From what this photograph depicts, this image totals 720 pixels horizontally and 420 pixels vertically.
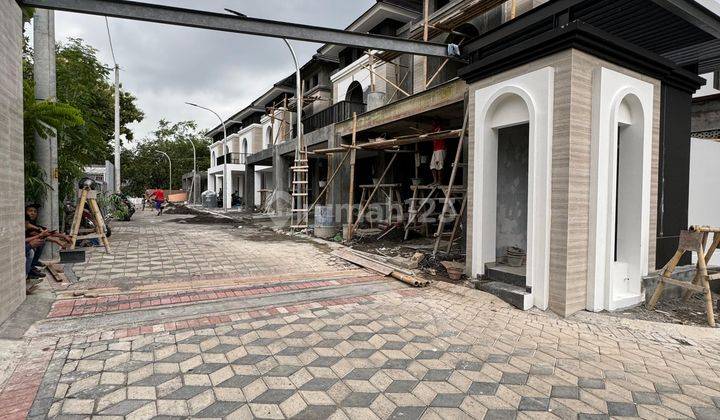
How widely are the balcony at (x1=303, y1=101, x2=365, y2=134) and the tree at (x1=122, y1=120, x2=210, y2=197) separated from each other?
35.1m

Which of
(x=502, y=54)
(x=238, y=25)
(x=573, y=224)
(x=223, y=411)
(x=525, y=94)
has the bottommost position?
(x=223, y=411)

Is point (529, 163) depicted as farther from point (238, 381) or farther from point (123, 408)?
point (123, 408)

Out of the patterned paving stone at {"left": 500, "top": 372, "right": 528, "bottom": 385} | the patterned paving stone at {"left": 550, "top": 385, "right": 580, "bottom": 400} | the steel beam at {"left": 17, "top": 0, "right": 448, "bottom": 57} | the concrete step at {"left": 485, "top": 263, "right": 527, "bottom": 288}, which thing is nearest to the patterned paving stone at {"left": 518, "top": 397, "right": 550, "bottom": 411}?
the patterned paving stone at {"left": 550, "top": 385, "right": 580, "bottom": 400}

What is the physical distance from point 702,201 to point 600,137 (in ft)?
12.5

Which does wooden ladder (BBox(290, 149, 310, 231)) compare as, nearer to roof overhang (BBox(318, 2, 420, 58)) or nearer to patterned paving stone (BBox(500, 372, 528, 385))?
roof overhang (BBox(318, 2, 420, 58))

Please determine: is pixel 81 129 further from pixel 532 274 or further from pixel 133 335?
pixel 532 274

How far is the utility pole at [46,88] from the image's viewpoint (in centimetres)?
661

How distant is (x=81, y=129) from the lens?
8.09 meters

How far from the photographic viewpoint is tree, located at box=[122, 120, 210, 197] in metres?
45.2

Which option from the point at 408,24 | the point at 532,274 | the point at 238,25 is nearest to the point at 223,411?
the point at 532,274

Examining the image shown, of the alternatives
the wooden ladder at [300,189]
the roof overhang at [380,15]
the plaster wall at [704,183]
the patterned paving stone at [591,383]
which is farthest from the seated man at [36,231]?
the roof overhang at [380,15]

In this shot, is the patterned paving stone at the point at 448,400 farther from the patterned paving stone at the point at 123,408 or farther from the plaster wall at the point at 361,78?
the plaster wall at the point at 361,78

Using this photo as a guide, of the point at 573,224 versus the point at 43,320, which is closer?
the point at 43,320

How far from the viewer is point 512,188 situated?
6.30 m
